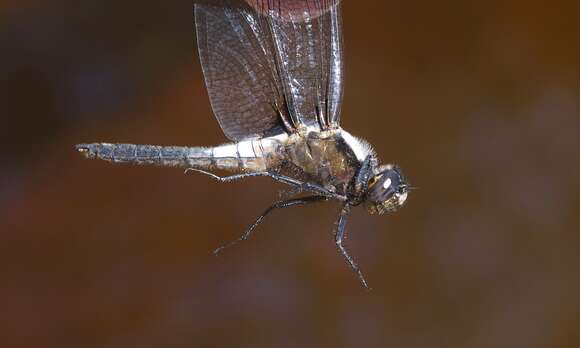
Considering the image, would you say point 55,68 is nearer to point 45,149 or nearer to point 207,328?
point 45,149

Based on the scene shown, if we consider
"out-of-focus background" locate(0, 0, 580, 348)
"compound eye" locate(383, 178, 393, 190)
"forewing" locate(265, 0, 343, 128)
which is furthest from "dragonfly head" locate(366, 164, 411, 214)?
"out-of-focus background" locate(0, 0, 580, 348)

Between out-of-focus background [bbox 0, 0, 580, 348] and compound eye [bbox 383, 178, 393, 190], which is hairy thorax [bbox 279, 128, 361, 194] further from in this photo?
out-of-focus background [bbox 0, 0, 580, 348]

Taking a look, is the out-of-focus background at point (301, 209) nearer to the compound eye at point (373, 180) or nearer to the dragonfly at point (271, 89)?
the dragonfly at point (271, 89)

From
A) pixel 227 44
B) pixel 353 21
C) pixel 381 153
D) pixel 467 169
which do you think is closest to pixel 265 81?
pixel 227 44

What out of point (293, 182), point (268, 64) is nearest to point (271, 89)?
point (268, 64)

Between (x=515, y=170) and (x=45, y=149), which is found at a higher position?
(x=45, y=149)

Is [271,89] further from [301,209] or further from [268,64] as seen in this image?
[301,209]

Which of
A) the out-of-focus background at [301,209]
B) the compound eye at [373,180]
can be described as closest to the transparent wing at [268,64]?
the compound eye at [373,180]
